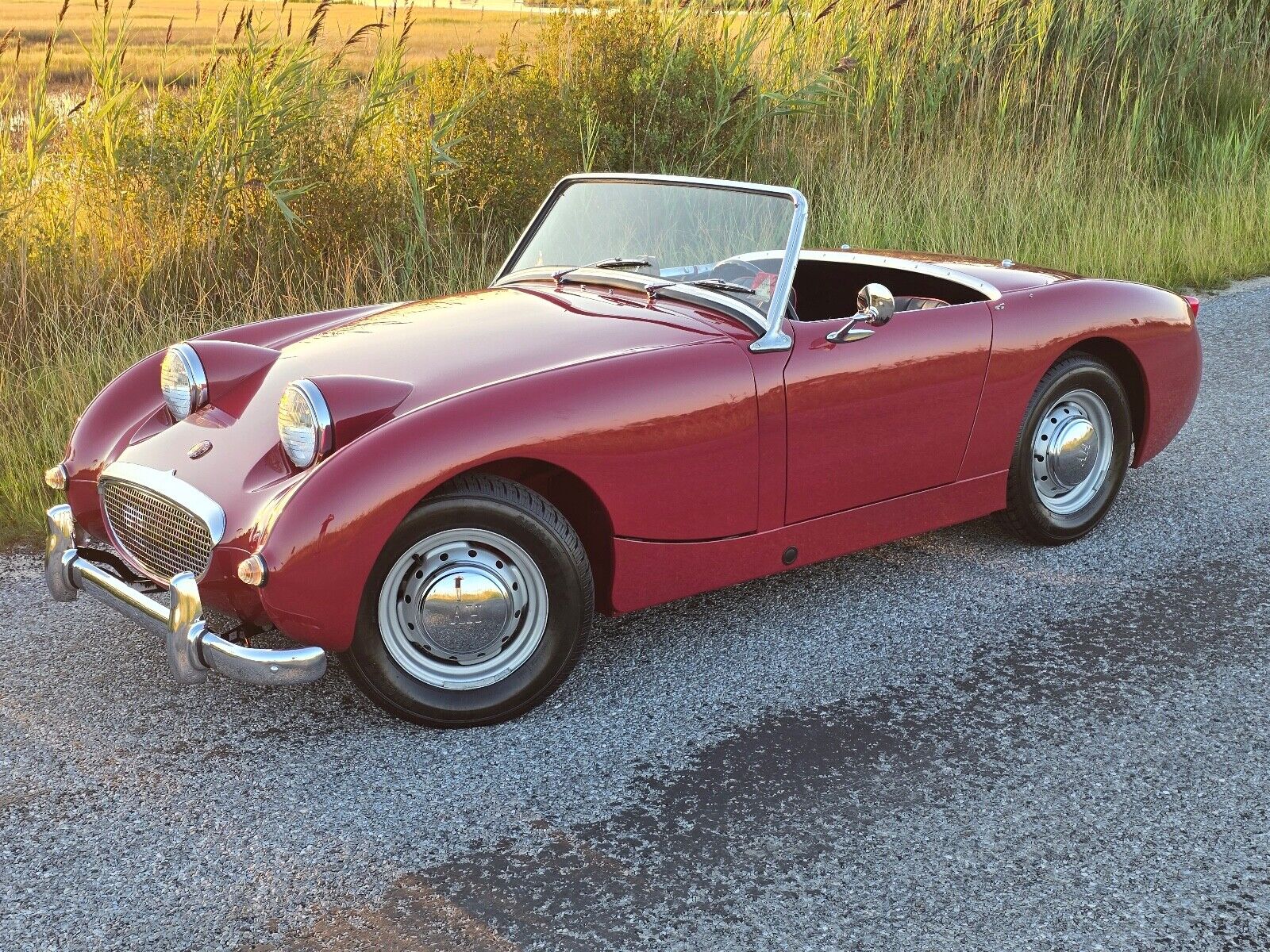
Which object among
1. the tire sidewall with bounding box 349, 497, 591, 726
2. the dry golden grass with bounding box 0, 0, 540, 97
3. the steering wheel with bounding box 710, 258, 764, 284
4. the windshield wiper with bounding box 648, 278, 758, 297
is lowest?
the tire sidewall with bounding box 349, 497, 591, 726

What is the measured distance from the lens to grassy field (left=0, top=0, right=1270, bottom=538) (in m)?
6.36

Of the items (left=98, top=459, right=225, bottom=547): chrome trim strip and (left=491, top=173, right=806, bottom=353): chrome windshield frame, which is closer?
(left=98, top=459, right=225, bottom=547): chrome trim strip

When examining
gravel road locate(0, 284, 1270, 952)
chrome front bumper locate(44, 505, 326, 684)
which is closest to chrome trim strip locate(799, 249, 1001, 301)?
gravel road locate(0, 284, 1270, 952)

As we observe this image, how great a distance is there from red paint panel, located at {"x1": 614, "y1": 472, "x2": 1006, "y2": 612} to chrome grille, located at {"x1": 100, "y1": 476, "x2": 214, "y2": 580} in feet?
3.47

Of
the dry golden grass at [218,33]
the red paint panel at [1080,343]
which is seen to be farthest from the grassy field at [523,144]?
the red paint panel at [1080,343]

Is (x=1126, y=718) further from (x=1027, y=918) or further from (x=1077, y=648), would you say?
(x=1027, y=918)

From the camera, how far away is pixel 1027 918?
2.49m

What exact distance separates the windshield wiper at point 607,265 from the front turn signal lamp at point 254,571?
1561 mm

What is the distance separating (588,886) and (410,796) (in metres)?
0.56

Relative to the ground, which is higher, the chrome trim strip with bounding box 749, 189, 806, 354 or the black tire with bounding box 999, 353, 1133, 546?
the chrome trim strip with bounding box 749, 189, 806, 354

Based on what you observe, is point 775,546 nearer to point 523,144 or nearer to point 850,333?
point 850,333

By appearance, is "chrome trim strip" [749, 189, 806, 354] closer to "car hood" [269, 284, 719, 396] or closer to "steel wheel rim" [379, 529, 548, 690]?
"car hood" [269, 284, 719, 396]

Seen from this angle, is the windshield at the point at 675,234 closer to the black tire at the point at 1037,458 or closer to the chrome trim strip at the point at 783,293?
the chrome trim strip at the point at 783,293

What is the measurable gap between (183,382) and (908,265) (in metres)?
2.44
